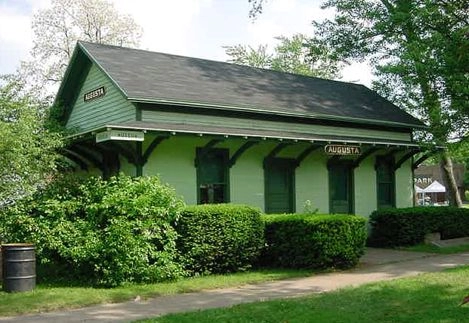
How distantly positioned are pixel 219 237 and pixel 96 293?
313 cm

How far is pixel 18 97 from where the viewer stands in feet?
45.7

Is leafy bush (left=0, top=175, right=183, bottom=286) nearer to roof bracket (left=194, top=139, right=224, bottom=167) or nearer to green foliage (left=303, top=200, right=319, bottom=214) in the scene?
roof bracket (left=194, top=139, right=224, bottom=167)

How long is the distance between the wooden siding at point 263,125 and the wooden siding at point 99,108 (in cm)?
78

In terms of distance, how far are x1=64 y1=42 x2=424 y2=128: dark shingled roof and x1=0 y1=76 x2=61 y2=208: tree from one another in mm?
2365

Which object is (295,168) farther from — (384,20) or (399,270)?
(384,20)

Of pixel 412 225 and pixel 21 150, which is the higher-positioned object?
pixel 21 150

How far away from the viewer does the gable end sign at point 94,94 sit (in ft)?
52.3

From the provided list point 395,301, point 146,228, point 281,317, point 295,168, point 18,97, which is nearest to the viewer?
point 281,317

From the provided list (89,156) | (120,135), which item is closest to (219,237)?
(120,135)

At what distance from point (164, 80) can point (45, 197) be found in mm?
5193

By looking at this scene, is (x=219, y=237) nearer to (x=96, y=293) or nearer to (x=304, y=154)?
(x=96, y=293)

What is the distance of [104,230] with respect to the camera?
11.0 m

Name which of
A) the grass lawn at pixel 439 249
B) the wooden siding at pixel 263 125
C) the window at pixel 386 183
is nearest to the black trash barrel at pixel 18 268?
the wooden siding at pixel 263 125

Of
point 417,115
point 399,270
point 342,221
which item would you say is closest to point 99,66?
point 342,221
